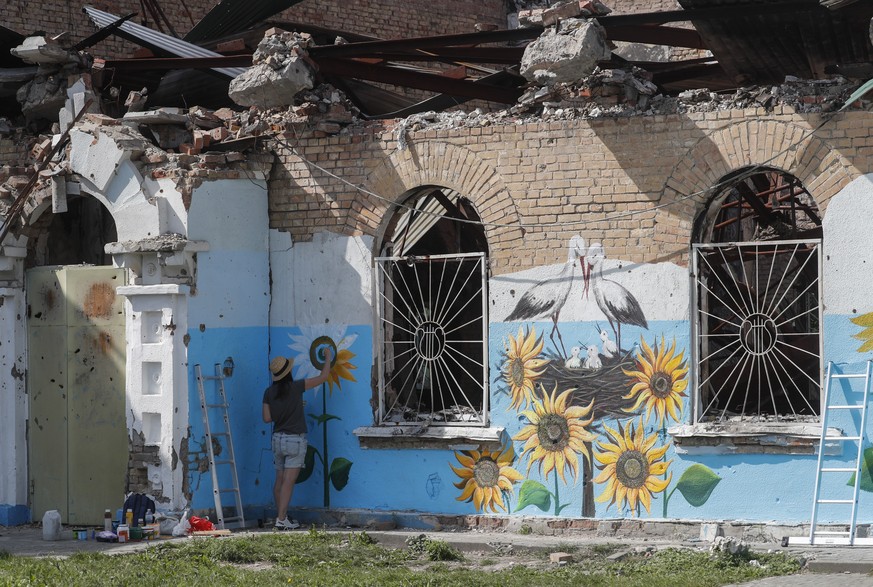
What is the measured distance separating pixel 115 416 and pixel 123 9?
6950 millimetres

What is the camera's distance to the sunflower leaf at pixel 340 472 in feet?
39.9

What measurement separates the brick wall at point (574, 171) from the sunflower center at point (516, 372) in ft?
2.64

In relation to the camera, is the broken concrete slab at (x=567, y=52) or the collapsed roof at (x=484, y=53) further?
the broken concrete slab at (x=567, y=52)

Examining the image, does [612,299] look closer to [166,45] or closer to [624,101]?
[624,101]

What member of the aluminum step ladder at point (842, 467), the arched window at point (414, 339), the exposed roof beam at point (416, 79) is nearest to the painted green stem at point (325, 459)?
the arched window at point (414, 339)

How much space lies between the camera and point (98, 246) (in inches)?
569

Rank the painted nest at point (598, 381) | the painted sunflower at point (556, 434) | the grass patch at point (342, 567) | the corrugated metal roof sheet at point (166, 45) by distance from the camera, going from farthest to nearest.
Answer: the corrugated metal roof sheet at point (166, 45) → the painted sunflower at point (556, 434) → the painted nest at point (598, 381) → the grass patch at point (342, 567)

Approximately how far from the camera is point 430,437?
1169cm

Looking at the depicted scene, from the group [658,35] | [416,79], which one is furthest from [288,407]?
[658,35]

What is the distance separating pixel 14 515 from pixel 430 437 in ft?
14.2

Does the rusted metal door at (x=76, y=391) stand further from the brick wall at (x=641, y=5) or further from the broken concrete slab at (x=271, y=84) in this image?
the brick wall at (x=641, y=5)

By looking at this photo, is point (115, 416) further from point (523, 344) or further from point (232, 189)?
point (523, 344)

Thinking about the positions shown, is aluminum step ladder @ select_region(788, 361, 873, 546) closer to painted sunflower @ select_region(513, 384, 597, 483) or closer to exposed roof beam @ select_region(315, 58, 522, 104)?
painted sunflower @ select_region(513, 384, 597, 483)

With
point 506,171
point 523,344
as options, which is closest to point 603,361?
point 523,344
